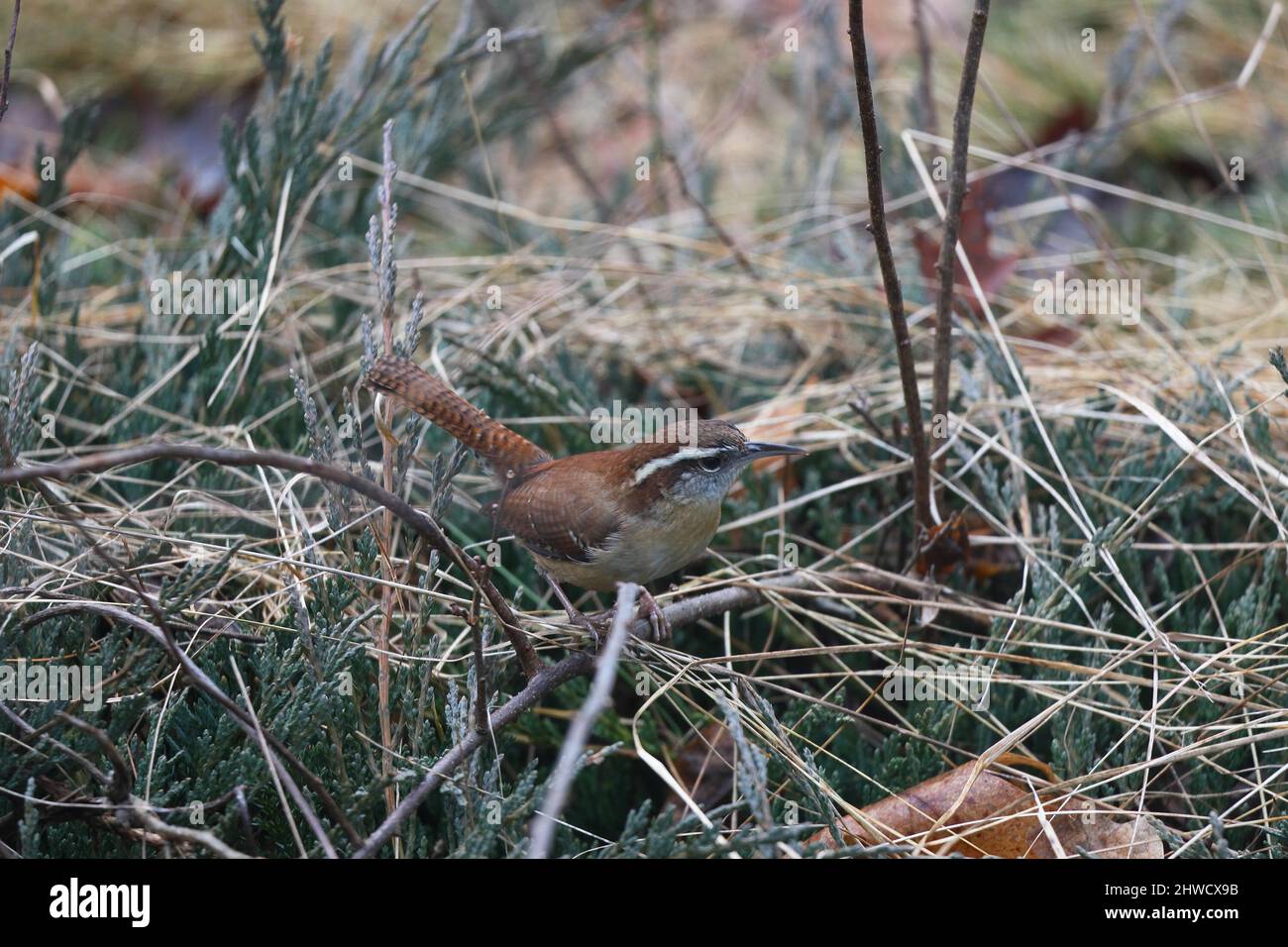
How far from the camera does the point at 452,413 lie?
312 centimetres

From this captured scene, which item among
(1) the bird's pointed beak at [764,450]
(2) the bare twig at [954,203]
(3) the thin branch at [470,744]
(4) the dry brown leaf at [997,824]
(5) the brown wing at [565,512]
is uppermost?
(2) the bare twig at [954,203]

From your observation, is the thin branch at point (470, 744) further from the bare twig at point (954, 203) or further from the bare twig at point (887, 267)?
the bare twig at point (954, 203)

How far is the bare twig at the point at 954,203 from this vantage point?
3020 millimetres

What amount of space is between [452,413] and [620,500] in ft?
1.67

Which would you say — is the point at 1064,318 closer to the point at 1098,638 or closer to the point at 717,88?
the point at 1098,638

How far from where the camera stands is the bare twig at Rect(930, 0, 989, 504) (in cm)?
302

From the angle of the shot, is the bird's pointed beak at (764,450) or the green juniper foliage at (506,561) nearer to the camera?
the green juniper foliage at (506,561)

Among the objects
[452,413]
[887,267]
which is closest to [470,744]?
[452,413]

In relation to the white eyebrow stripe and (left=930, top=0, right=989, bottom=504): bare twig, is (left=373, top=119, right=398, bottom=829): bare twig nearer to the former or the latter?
the white eyebrow stripe

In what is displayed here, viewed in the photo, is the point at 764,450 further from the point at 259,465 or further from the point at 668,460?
the point at 259,465

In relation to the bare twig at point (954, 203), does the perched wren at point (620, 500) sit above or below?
below

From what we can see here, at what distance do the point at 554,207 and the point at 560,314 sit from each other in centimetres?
225

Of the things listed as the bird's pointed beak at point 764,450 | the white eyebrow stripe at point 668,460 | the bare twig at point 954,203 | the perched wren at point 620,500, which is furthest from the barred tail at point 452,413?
the bare twig at point 954,203

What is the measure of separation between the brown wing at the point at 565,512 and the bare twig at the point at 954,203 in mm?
1054
